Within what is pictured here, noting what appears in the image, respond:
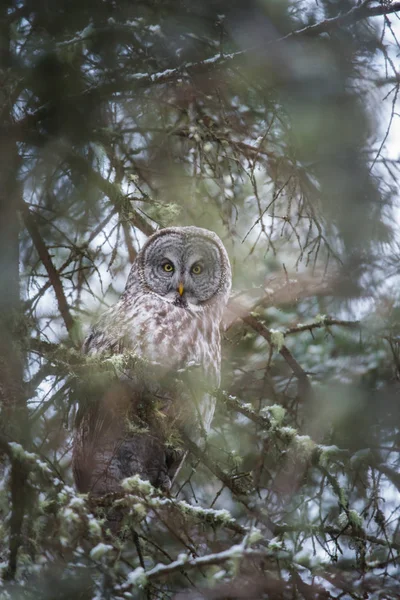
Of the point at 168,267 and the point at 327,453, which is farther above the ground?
the point at 168,267

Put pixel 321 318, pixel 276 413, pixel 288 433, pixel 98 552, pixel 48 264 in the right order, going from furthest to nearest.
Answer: pixel 321 318 < pixel 48 264 < pixel 276 413 < pixel 288 433 < pixel 98 552

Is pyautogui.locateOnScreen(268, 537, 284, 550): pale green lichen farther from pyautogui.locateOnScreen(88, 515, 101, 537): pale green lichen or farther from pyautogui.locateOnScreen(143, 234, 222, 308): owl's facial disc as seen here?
pyautogui.locateOnScreen(143, 234, 222, 308): owl's facial disc

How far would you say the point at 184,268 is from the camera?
13.1 ft

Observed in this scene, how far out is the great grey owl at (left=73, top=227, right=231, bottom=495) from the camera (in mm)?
2926

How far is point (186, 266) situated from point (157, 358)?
815mm

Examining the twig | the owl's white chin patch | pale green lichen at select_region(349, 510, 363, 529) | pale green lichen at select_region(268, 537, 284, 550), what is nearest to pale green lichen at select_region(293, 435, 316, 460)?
pale green lichen at select_region(349, 510, 363, 529)

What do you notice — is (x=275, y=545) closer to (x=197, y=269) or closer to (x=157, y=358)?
(x=157, y=358)

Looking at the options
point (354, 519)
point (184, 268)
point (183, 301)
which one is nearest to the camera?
point (354, 519)

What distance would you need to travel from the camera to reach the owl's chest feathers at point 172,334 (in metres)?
3.41

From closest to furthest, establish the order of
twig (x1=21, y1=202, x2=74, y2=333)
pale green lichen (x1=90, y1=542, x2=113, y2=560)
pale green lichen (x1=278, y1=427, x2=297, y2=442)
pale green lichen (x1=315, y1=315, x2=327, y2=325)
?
pale green lichen (x1=90, y1=542, x2=113, y2=560)
pale green lichen (x1=278, y1=427, x2=297, y2=442)
twig (x1=21, y1=202, x2=74, y2=333)
pale green lichen (x1=315, y1=315, x2=327, y2=325)

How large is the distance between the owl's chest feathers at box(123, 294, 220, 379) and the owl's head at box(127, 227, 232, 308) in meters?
0.17

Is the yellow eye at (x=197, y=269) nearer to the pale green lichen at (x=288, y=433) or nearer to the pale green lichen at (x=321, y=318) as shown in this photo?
the pale green lichen at (x=321, y=318)

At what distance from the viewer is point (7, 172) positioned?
8.98 feet

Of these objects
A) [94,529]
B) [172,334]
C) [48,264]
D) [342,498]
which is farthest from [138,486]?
[48,264]
